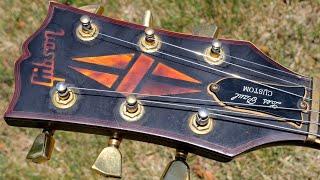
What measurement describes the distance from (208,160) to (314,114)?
3.75 feet

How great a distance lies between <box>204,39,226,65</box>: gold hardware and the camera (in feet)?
6.33

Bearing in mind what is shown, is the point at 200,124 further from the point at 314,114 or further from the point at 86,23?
the point at 86,23

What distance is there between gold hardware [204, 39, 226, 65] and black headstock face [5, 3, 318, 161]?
11 mm

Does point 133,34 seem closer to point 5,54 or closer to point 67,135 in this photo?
point 67,135

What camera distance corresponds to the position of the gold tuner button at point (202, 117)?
1.80m

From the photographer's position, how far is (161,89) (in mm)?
1911

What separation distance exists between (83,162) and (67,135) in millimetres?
169

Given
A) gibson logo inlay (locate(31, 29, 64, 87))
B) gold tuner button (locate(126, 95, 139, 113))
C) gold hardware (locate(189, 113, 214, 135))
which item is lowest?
gold hardware (locate(189, 113, 214, 135))

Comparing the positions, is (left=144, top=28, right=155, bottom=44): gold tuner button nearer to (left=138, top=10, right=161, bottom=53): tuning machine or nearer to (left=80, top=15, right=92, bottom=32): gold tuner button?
(left=138, top=10, right=161, bottom=53): tuning machine

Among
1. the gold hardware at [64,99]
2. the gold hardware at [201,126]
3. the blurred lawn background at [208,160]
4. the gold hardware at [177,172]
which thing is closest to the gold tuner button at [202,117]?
the gold hardware at [201,126]

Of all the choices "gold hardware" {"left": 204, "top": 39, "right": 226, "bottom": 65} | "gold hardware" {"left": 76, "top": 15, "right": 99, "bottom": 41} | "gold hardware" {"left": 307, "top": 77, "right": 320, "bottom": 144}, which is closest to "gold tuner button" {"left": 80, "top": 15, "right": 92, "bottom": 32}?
"gold hardware" {"left": 76, "top": 15, "right": 99, "bottom": 41}

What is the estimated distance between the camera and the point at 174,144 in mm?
1890

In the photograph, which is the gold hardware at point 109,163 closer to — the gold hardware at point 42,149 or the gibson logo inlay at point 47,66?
the gold hardware at point 42,149

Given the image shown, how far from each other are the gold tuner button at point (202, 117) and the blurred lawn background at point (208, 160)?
1122 millimetres
